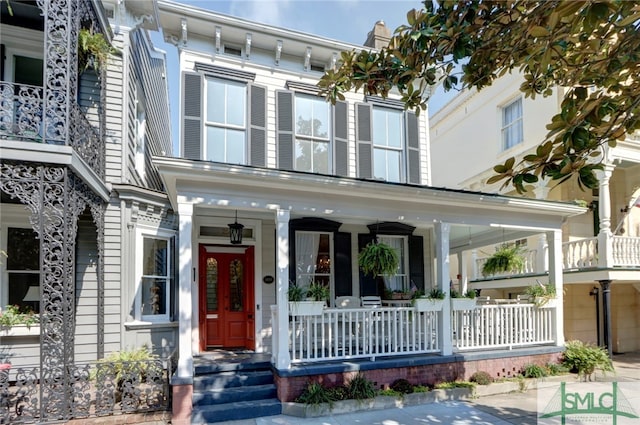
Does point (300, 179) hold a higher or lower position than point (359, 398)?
higher

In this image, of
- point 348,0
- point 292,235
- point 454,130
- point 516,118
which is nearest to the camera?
point 348,0

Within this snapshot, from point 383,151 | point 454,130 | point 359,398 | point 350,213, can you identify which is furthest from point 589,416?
point 454,130

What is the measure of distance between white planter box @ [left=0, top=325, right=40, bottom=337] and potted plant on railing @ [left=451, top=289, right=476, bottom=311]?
7.05m

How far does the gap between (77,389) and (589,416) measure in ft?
23.0

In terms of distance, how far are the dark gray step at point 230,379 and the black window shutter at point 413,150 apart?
523 centimetres

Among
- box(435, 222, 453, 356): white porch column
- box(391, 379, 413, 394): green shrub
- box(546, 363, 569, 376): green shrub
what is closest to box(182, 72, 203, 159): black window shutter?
box(435, 222, 453, 356): white porch column

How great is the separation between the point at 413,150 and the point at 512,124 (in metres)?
5.03

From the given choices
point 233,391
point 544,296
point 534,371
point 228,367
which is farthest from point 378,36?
point 233,391

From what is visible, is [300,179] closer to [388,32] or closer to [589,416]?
[589,416]

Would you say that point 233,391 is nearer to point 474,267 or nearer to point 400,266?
point 400,266

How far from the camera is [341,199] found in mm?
6695

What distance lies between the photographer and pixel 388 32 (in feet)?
33.6

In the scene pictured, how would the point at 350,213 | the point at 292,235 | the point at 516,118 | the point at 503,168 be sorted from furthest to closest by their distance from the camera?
the point at 516,118 → the point at 292,235 → the point at 350,213 → the point at 503,168

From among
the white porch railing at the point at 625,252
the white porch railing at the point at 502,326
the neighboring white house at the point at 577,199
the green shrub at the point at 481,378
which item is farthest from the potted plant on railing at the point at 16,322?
the white porch railing at the point at 625,252
